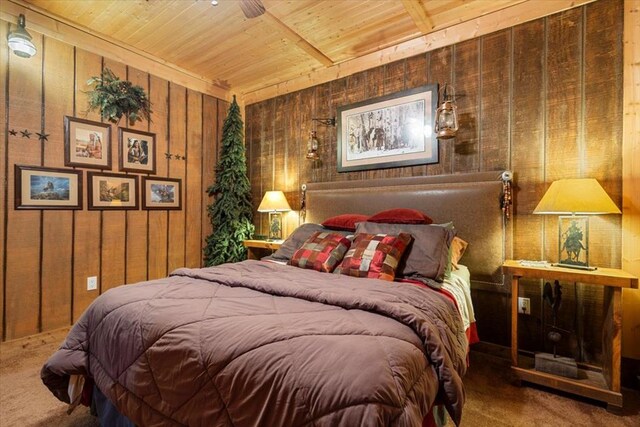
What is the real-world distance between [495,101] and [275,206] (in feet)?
7.70

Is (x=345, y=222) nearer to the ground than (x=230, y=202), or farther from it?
nearer to the ground

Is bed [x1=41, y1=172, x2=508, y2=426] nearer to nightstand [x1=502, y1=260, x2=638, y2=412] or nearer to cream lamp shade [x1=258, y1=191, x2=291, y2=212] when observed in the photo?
nightstand [x1=502, y1=260, x2=638, y2=412]

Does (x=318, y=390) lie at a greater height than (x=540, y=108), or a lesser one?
lesser

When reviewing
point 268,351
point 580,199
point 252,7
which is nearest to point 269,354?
point 268,351

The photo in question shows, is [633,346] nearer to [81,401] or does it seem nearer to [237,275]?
[237,275]

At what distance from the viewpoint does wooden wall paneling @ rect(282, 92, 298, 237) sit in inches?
149

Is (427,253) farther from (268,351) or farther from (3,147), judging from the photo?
(3,147)

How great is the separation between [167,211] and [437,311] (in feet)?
10.7

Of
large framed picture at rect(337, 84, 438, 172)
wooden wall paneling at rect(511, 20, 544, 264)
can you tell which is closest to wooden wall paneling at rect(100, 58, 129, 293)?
large framed picture at rect(337, 84, 438, 172)

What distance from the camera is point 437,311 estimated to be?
1.42m

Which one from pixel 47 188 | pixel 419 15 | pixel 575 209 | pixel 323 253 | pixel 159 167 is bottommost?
pixel 323 253

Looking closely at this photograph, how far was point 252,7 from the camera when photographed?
2.30 metres

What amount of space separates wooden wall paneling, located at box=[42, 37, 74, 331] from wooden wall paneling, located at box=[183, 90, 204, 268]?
1184 millimetres

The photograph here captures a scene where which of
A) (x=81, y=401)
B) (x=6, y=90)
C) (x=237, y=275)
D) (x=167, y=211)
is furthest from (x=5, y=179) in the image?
(x=237, y=275)
